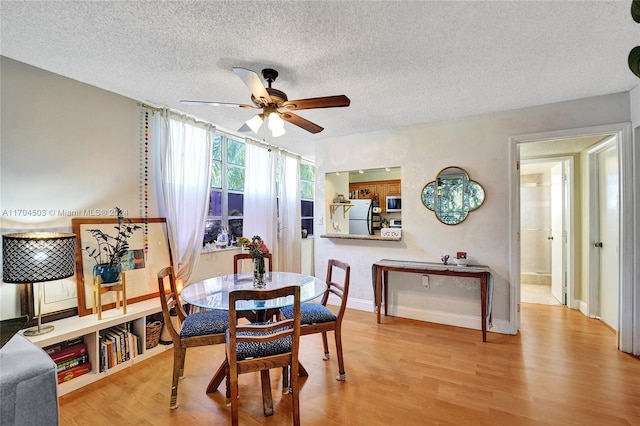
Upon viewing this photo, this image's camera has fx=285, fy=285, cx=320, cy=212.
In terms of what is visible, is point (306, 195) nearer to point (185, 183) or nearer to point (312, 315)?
point (185, 183)

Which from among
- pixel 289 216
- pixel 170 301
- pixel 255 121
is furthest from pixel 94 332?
pixel 289 216

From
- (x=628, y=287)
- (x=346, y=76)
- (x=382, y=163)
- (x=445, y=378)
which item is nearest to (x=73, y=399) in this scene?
(x=445, y=378)

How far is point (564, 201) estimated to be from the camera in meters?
4.11

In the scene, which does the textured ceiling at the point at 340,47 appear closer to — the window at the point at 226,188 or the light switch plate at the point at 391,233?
the window at the point at 226,188

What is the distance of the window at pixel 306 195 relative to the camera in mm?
5652

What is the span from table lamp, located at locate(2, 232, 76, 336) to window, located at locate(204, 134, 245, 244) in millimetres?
1710

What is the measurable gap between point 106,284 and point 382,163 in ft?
10.9

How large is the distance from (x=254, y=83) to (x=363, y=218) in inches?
117

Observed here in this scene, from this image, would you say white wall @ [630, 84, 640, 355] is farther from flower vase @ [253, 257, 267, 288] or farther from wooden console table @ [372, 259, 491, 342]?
flower vase @ [253, 257, 267, 288]

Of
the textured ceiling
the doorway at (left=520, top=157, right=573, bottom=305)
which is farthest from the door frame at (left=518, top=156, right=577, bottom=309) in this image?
the textured ceiling

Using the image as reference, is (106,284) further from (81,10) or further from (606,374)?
(606,374)

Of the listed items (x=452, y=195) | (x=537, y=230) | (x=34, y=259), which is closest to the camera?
(x=34, y=259)

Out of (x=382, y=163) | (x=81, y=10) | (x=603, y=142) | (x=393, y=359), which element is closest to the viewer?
(x=81, y=10)

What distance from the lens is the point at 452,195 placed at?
345cm
